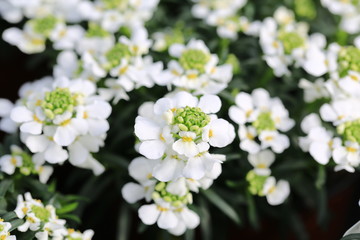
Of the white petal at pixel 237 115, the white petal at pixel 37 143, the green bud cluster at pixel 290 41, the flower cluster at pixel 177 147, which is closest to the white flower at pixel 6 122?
the white petal at pixel 37 143

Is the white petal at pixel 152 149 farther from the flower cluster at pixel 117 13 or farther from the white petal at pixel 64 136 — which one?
the flower cluster at pixel 117 13

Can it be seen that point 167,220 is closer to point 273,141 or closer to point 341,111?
point 273,141

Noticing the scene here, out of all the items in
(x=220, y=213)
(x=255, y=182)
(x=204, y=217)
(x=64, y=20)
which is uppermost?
(x=64, y=20)

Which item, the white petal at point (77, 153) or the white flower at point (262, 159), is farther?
the white flower at point (262, 159)

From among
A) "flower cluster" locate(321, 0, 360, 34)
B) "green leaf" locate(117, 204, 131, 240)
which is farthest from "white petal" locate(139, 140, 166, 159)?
"flower cluster" locate(321, 0, 360, 34)

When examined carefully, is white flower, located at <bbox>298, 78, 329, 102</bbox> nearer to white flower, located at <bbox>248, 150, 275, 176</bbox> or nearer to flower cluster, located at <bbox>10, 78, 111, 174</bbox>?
white flower, located at <bbox>248, 150, 275, 176</bbox>

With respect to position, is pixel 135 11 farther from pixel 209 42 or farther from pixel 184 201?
pixel 184 201

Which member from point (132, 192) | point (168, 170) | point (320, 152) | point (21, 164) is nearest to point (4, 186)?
point (21, 164)
